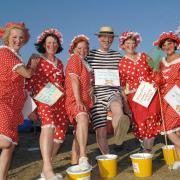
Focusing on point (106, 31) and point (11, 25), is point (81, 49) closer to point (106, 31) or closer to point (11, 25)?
point (106, 31)

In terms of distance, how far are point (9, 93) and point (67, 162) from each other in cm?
216

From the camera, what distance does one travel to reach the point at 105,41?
206 inches

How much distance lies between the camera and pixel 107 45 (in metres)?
5.25

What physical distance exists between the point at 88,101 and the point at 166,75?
114cm

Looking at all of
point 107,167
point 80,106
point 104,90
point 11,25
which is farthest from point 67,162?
point 11,25

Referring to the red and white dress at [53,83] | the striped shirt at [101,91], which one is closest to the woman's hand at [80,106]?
the red and white dress at [53,83]

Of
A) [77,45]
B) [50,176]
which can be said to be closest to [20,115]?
[50,176]

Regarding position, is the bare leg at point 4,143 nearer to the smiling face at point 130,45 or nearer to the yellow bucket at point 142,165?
the yellow bucket at point 142,165

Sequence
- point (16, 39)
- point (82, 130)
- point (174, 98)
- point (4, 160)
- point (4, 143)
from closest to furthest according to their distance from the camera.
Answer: point (4, 143)
point (4, 160)
point (16, 39)
point (82, 130)
point (174, 98)

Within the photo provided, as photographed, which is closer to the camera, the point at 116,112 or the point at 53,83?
the point at 53,83

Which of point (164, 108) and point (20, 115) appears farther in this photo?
point (164, 108)

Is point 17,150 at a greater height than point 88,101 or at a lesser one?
lesser

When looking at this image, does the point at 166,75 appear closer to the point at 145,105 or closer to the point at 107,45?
the point at 145,105

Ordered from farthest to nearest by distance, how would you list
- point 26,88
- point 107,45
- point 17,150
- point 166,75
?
1. point 17,150
2. point 107,45
3. point 166,75
4. point 26,88
